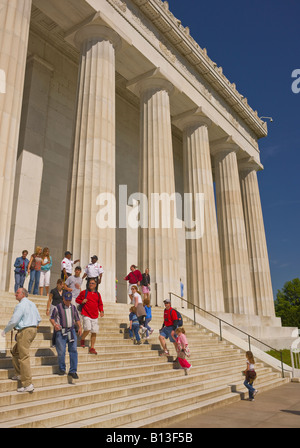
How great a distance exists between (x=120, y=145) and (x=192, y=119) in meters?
6.18

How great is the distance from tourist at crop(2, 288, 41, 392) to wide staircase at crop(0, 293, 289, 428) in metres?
0.23

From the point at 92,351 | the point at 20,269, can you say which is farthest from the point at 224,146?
the point at 92,351

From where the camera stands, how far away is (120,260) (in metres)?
27.3

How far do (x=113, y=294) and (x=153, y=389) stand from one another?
8119 millimetres

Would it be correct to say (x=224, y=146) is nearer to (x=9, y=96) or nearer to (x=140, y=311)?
(x=9, y=96)

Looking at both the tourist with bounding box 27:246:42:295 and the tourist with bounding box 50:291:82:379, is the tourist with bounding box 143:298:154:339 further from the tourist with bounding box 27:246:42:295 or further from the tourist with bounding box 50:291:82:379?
the tourist with bounding box 50:291:82:379

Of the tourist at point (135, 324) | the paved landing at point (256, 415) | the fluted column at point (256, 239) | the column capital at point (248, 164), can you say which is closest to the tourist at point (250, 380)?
the paved landing at point (256, 415)

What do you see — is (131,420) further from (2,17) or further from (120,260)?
(120,260)

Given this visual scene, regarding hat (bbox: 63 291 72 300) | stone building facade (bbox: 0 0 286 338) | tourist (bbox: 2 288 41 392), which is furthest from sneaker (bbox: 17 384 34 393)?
stone building facade (bbox: 0 0 286 338)

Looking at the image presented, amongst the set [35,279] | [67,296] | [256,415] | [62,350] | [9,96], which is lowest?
[256,415]

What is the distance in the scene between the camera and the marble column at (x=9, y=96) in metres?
12.6

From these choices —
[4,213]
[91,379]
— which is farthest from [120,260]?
[91,379]
